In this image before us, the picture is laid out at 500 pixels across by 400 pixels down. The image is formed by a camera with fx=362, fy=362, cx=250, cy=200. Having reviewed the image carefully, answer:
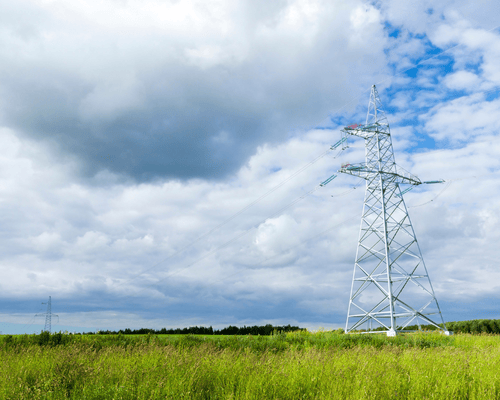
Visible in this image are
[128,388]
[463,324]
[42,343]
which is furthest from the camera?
[463,324]

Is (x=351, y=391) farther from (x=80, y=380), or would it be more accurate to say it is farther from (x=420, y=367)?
(x=80, y=380)

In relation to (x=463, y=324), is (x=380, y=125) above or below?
above

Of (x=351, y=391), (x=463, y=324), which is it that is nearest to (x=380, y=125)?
(x=351, y=391)

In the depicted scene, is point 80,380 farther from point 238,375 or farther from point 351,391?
point 351,391

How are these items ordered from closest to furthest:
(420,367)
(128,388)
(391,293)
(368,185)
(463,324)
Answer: (128,388), (420,367), (391,293), (368,185), (463,324)

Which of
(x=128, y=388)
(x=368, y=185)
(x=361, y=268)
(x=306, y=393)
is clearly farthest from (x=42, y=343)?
(x=368, y=185)

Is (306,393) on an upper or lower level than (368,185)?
lower

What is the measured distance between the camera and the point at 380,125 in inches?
1059

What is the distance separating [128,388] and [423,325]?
22.4 metres

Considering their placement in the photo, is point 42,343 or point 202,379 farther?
point 42,343

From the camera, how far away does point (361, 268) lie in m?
23.7

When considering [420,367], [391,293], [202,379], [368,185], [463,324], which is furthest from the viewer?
[463,324]

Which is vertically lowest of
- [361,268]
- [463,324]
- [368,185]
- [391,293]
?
[463,324]

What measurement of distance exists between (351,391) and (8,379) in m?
6.87
